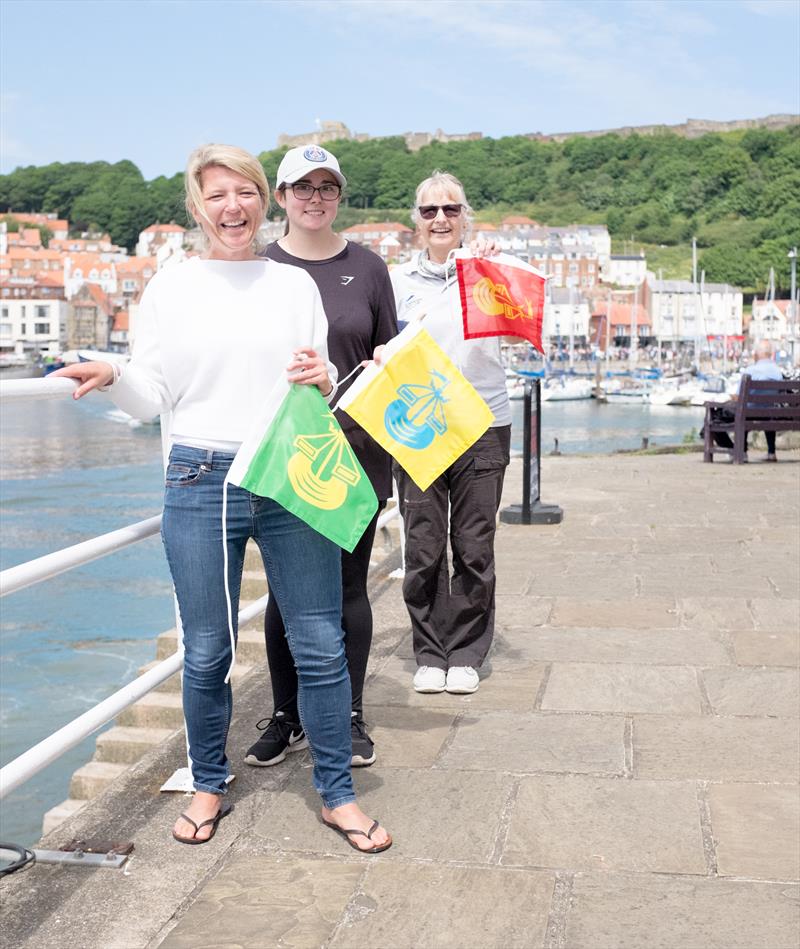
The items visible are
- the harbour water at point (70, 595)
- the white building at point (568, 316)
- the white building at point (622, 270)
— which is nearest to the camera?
the harbour water at point (70, 595)

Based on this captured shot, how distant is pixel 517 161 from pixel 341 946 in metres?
190

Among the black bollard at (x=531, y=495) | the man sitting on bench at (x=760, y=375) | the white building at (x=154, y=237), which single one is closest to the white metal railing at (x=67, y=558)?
the black bollard at (x=531, y=495)

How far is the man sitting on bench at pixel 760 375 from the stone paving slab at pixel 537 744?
9247 millimetres

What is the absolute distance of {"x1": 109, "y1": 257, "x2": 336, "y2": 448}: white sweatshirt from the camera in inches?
116

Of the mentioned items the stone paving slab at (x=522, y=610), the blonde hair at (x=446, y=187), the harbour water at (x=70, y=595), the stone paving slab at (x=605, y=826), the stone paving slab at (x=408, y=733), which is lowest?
the harbour water at (x=70, y=595)

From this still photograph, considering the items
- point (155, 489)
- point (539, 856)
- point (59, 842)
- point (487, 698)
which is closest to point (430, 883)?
point (539, 856)

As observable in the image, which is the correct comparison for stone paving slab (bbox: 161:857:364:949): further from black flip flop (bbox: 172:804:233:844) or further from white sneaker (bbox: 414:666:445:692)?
white sneaker (bbox: 414:666:445:692)

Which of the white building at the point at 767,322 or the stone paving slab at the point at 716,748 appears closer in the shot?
the stone paving slab at the point at 716,748

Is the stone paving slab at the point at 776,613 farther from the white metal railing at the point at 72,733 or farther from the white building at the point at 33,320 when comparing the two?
the white building at the point at 33,320

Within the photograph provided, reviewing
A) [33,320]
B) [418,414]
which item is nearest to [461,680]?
[418,414]

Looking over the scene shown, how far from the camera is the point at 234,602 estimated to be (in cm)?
316

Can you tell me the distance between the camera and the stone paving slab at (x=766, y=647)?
4953 mm

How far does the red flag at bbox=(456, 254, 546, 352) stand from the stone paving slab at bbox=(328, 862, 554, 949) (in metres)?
2.02

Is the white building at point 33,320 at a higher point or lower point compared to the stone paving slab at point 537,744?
higher
